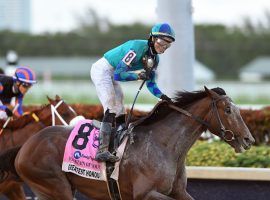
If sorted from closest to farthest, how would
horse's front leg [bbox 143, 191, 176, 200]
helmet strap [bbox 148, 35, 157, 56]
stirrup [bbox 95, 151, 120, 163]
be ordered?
horse's front leg [bbox 143, 191, 176, 200]
stirrup [bbox 95, 151, 120, 163]
helmet strap [bbox 148, 35, 157, 56]

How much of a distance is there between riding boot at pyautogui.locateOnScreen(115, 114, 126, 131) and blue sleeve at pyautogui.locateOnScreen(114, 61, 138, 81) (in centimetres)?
44

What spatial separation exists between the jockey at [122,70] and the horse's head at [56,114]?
2.05 metres

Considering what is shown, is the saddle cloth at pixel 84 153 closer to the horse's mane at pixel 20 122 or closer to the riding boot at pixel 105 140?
the riding boot at pixel 105 140

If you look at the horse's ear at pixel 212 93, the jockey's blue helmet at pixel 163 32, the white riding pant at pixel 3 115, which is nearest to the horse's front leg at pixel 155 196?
the horse's ear at pixel 212 93

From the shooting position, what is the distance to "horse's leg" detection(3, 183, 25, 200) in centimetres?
728

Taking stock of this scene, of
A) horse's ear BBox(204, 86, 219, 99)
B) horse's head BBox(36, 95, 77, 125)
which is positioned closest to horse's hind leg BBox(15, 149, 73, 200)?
horse's ear BBox(204, 86, 219, 99)

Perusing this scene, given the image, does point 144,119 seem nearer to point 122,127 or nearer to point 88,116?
point 122,127

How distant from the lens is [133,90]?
26438 mm

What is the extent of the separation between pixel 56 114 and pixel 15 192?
1.25 meters

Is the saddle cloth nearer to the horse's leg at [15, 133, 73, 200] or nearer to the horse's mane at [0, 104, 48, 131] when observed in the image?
the horse's leg at [15, 133, 73, 200]

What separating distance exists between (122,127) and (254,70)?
42.2m

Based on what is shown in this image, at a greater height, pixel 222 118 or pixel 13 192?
pixel 222 118

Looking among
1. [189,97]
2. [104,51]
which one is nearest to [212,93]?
[189,97]

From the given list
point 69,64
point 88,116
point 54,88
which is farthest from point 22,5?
point 88,116
